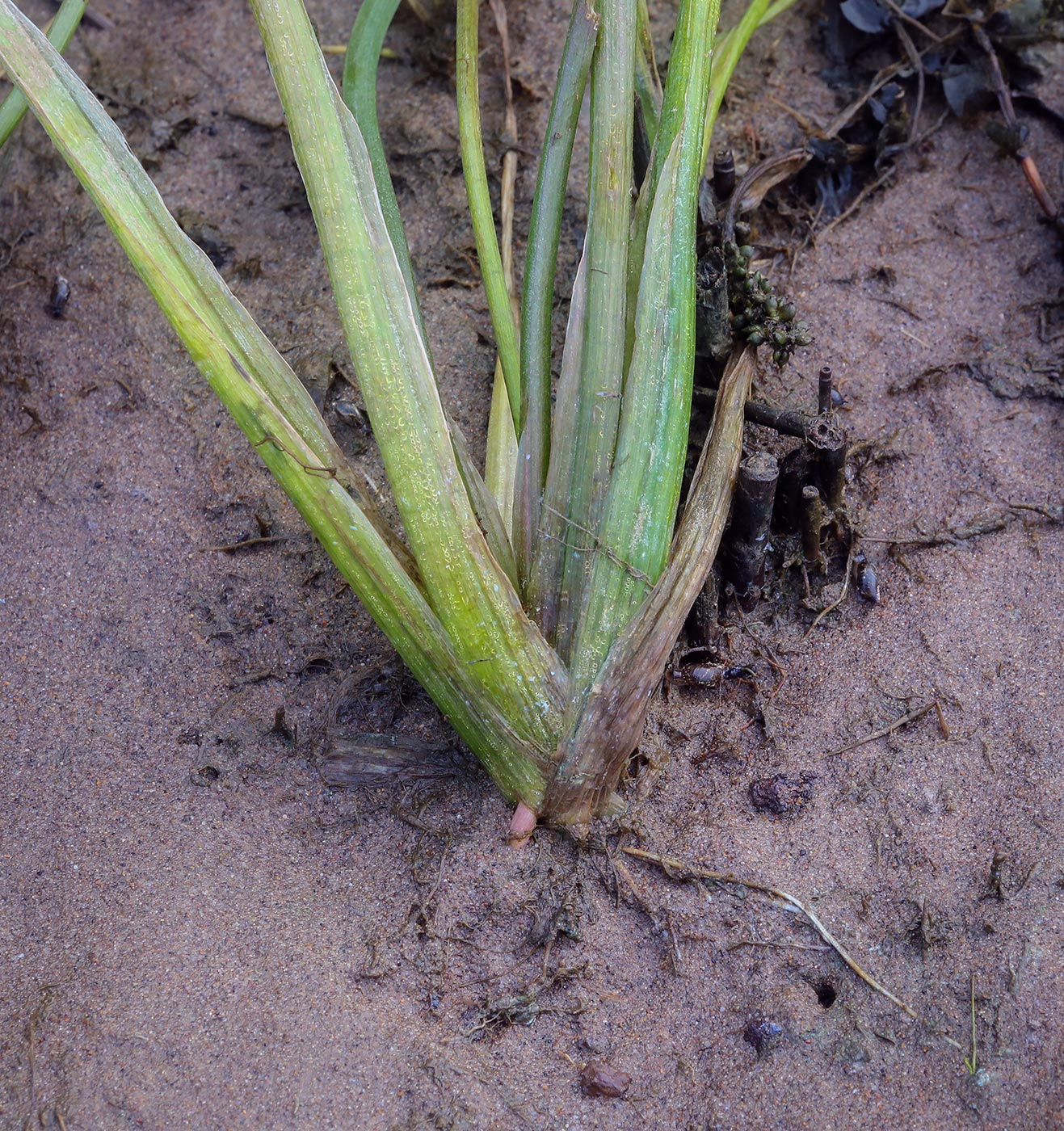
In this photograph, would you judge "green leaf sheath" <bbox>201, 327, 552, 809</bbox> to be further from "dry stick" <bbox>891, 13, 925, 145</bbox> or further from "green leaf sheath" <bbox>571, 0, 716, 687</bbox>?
"dry stick" <bbox>891, 13, 925, 145</bbox>

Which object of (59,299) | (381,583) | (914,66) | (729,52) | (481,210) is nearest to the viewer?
(381,583)

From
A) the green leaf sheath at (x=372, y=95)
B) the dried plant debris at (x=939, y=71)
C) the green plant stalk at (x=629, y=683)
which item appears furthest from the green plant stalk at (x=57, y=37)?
the dried plant debris at (x=939, y=71)

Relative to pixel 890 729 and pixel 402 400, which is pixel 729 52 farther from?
pixel 890 729

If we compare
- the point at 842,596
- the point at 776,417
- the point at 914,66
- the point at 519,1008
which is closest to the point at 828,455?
the point at 776,417

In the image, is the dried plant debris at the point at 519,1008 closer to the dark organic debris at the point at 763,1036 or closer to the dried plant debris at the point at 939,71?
the dark organic debris at the point at 763,1036

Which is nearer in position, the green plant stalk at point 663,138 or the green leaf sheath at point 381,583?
the green leaf sheath at point 381,583

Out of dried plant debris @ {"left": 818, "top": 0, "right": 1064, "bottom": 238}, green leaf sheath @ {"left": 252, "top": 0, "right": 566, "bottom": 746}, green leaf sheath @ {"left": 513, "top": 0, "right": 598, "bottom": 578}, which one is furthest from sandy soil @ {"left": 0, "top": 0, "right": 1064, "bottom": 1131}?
green leaf sheath @ {"left": 513, "top": 0, "right": 598, "bottom": 578}

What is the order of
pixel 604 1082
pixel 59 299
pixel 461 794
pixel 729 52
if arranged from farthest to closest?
pixel 59 299, pixel 729 52, pixel 461 794, pixel 604 1082
